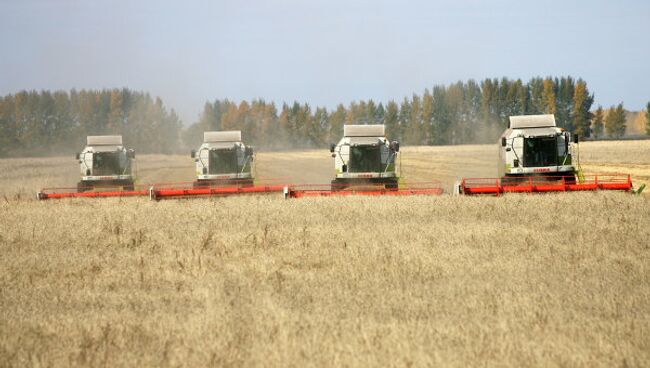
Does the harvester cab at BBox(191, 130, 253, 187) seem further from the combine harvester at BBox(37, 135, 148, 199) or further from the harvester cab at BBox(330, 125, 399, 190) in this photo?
the harvester cab at BBox(330, 125, 399, 190)

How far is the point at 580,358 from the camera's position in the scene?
19.9 feet

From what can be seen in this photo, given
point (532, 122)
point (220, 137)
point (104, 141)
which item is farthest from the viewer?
point (104, 141)

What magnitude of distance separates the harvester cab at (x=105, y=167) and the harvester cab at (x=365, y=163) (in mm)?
9569

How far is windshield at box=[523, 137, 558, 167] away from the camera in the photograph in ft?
80.6

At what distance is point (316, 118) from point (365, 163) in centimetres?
12083

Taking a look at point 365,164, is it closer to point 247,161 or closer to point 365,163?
point 365,163

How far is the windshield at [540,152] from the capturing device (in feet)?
80.6

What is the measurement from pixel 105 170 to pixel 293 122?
12000 centimetres

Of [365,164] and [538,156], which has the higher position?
[538,156]

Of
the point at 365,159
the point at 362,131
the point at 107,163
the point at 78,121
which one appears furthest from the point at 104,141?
the point at 78,121

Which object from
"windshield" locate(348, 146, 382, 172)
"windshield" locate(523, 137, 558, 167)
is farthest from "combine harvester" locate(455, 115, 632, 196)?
"windshield" locate(348, 146, 382, 172)

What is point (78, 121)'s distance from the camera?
13675 centimetres

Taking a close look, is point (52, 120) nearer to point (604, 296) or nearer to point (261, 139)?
point (261, 139)

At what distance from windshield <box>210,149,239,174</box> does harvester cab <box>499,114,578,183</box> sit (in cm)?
1084
